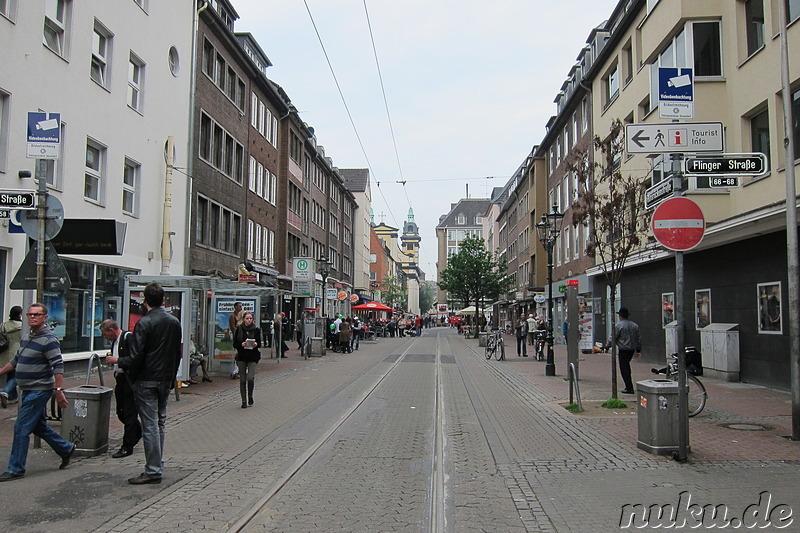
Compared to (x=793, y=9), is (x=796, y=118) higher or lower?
lower

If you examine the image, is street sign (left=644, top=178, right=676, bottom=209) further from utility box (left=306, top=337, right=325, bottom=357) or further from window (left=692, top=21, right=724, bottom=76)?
utility box (left=306, top=337, right=325, bottom=357)

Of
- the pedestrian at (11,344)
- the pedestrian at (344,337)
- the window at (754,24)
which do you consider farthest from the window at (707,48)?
the pedestrian at (344,337)

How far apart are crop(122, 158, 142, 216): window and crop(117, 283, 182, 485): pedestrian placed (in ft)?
48.9

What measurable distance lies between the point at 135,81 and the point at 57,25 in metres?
4.78

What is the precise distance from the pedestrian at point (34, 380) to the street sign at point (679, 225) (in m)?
6.71

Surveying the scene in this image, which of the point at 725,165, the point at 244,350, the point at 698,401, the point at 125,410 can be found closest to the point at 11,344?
the point at 244,350

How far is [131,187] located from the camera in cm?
2067

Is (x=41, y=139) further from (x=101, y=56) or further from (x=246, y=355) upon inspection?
(x=101, y=56)

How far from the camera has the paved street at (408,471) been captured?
5.50m

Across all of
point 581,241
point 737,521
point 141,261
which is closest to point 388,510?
point 737,521

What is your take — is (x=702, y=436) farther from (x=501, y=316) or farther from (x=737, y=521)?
(x=501, y=316)

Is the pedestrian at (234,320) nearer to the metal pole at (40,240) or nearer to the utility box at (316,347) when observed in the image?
the utility box at (316,347)

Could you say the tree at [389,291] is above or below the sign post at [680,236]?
above

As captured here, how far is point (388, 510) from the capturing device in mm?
5703
